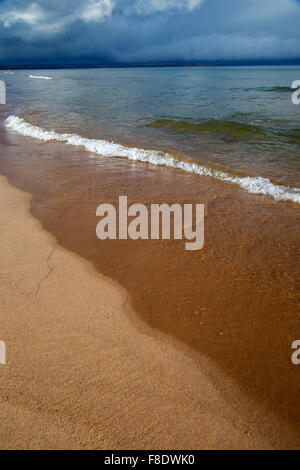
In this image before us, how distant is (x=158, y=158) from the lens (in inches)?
325

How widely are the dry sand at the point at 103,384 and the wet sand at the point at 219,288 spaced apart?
16 millimetres

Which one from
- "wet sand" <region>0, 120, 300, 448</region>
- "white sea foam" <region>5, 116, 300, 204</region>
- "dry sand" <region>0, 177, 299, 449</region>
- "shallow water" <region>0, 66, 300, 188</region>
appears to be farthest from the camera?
"shallow water" <region>0, 66, 300, 188</region>

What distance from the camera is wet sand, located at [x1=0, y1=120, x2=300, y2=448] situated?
6.72ft

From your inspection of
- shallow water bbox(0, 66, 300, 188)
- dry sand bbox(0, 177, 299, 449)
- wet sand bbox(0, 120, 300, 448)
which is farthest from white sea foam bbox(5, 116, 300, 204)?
dry sand bbox(0, 177, 299, 449)

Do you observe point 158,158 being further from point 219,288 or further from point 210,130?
point 219,288

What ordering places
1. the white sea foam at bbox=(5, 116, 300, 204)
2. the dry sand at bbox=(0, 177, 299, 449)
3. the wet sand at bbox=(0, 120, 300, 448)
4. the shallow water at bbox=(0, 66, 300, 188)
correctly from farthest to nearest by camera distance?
the shallow water at bbox=(0, 66, 300, 188)
the white sea foam at bbox=(5, 116, 300, 204)
the wet sand at bbox=(0, 120, 300, 448)
the dry sand at bbox=(0, 177, 299, 449)

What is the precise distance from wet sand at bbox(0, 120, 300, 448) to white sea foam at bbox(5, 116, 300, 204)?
1.17 ft

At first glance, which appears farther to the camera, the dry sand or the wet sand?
the wet sand

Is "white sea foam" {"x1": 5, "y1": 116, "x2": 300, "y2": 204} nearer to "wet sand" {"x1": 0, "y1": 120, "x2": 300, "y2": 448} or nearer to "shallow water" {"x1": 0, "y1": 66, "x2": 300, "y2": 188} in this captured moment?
"wet sand" {"x1": 0, "y1": 120, "x2": 300, "y2": 448}

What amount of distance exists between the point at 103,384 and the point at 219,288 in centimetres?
159

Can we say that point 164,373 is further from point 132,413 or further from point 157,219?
point 157,219

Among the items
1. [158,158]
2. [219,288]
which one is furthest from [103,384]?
[158,158]

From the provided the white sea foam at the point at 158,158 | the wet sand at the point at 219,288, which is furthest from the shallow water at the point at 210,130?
the wet sand at the point at 219,288
